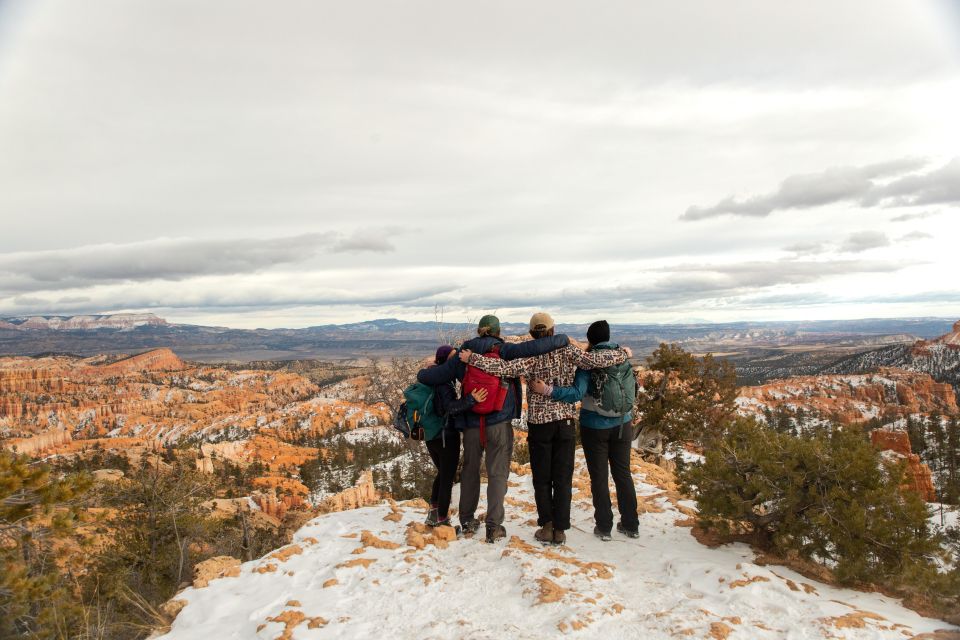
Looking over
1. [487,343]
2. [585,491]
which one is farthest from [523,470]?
[487,343]

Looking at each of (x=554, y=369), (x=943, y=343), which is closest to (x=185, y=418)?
(x=554, y=369)

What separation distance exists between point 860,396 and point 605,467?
150441mm

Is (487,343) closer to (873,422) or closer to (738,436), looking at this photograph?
(738,436)

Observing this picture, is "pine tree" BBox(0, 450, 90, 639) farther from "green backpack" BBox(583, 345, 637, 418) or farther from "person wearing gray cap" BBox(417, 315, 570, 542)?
"green backpack" BBox(583, 345, 637, 418)

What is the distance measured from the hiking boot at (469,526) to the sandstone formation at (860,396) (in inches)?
4469

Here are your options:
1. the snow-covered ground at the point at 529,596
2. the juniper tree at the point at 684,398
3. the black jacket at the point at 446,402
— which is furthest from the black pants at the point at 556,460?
the juniper tree at the point at 684,398

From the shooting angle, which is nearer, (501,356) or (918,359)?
(501,356)

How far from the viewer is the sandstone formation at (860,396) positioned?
110 meters

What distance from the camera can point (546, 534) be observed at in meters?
6.33

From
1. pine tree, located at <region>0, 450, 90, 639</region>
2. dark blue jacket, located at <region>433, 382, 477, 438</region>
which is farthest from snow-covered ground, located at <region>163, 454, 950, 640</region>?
pine tree, located at <region>0, 450, 90, 639</region>

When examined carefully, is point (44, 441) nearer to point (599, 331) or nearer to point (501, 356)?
point (501, 356)

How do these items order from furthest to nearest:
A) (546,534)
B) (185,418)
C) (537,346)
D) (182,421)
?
(185,418), (182,421), (546,534), (537,346)

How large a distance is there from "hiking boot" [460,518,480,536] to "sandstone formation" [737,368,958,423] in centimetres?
11352

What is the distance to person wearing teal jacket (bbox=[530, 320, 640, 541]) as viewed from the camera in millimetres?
6086
